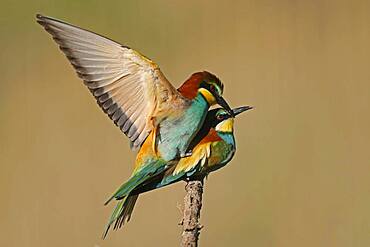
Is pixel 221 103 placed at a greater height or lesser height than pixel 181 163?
greater

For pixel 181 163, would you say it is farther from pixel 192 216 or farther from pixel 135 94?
pixel 192 216

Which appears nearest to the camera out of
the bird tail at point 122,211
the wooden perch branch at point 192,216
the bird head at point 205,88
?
the wooden perch branch at point 192,216

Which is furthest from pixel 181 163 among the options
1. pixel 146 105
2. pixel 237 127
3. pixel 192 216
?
pixel 237 127

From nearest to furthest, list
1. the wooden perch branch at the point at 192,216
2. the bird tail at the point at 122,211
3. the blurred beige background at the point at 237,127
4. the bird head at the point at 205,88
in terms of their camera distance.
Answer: the wooden perch branch at the point at 192,216 → the bird tail at the point at 122,211 → the bird head at the point at 205,88 → the blurred beige background at the point at 237,127

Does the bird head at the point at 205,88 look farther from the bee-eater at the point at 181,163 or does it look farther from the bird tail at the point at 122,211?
the bird tail at the point at 122,211

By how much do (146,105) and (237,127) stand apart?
235cm

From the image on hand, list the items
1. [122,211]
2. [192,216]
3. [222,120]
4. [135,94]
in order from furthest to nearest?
1. [222,120]
2. [135,94]
3. [122,211]
4. [192,216]

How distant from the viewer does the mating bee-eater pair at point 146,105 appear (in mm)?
2746

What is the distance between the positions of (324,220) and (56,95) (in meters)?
1.67

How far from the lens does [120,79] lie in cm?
281

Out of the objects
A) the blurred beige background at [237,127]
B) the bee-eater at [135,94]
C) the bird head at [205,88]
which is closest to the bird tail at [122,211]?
the bee-eater at [135,94]

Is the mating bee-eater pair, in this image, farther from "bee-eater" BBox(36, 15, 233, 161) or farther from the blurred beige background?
the blurred beige background

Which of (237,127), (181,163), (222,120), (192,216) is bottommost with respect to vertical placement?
(192,216)

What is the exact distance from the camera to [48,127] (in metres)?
5.45
